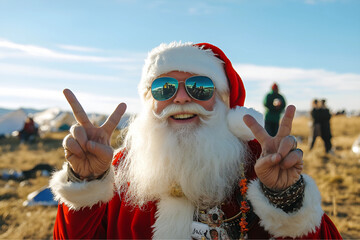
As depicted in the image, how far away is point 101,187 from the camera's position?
205 cm

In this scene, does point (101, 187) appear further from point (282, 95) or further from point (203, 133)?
point (282, 95)

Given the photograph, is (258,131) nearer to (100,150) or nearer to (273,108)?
(100,150)

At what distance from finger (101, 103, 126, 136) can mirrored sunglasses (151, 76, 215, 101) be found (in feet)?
1.01

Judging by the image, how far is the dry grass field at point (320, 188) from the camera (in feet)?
14.3

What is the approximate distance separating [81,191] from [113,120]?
0.47m

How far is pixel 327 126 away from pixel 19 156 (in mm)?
9487

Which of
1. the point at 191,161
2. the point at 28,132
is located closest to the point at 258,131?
the point at 191,161

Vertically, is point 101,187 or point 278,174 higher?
point 278,174

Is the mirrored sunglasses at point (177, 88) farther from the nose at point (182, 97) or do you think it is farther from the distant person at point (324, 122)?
the distant person at point (324, 122)

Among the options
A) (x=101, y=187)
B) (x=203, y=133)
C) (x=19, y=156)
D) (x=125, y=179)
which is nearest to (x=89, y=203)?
(x=101, y=187)

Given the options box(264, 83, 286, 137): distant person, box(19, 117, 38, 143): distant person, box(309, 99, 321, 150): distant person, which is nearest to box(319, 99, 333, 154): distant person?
box(309, 99, 321, 150): distant person

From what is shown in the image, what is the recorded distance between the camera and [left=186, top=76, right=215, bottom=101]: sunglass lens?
231 cm

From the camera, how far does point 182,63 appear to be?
245 centimetres

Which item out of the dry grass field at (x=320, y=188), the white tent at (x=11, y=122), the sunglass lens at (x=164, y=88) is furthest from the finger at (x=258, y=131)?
the white tent at (x=11, y=122)
